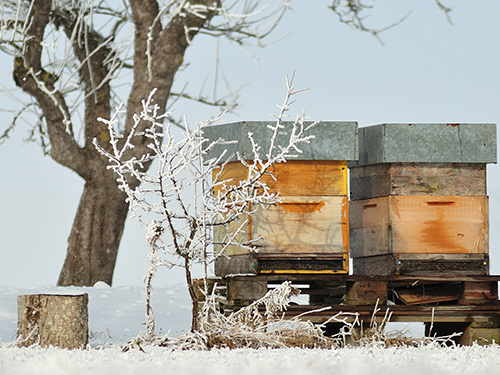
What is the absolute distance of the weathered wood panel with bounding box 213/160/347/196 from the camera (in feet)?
15.7

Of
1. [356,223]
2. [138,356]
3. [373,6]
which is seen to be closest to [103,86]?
[373,6]

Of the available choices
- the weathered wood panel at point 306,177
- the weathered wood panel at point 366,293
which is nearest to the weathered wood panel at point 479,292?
the weathered wood panel at point 366,293

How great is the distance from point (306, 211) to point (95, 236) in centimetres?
398

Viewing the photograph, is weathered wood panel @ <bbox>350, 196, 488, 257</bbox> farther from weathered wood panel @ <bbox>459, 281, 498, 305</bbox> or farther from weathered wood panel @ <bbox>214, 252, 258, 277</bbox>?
weathered wood panel @ <bbox>214, 252, 258, 277</bbox>

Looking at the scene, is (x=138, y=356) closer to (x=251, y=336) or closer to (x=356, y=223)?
(x=251, y=336)

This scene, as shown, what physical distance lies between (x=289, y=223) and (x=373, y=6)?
5.28 meters

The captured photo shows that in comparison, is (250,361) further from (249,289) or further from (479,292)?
(479,292)

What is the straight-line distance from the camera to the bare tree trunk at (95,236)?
26.6 feet

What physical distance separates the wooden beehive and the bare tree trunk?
360 cm

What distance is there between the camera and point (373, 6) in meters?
9.19

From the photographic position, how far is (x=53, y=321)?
4199 mm

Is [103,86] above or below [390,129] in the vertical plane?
above

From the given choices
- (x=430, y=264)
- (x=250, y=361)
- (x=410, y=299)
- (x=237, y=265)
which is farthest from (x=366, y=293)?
(x=250, y=361)

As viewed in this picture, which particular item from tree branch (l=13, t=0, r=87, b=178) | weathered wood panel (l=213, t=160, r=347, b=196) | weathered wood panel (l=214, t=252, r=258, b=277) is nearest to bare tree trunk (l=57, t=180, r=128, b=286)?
tree branch (l=13, t=0, r=87, b=178)
